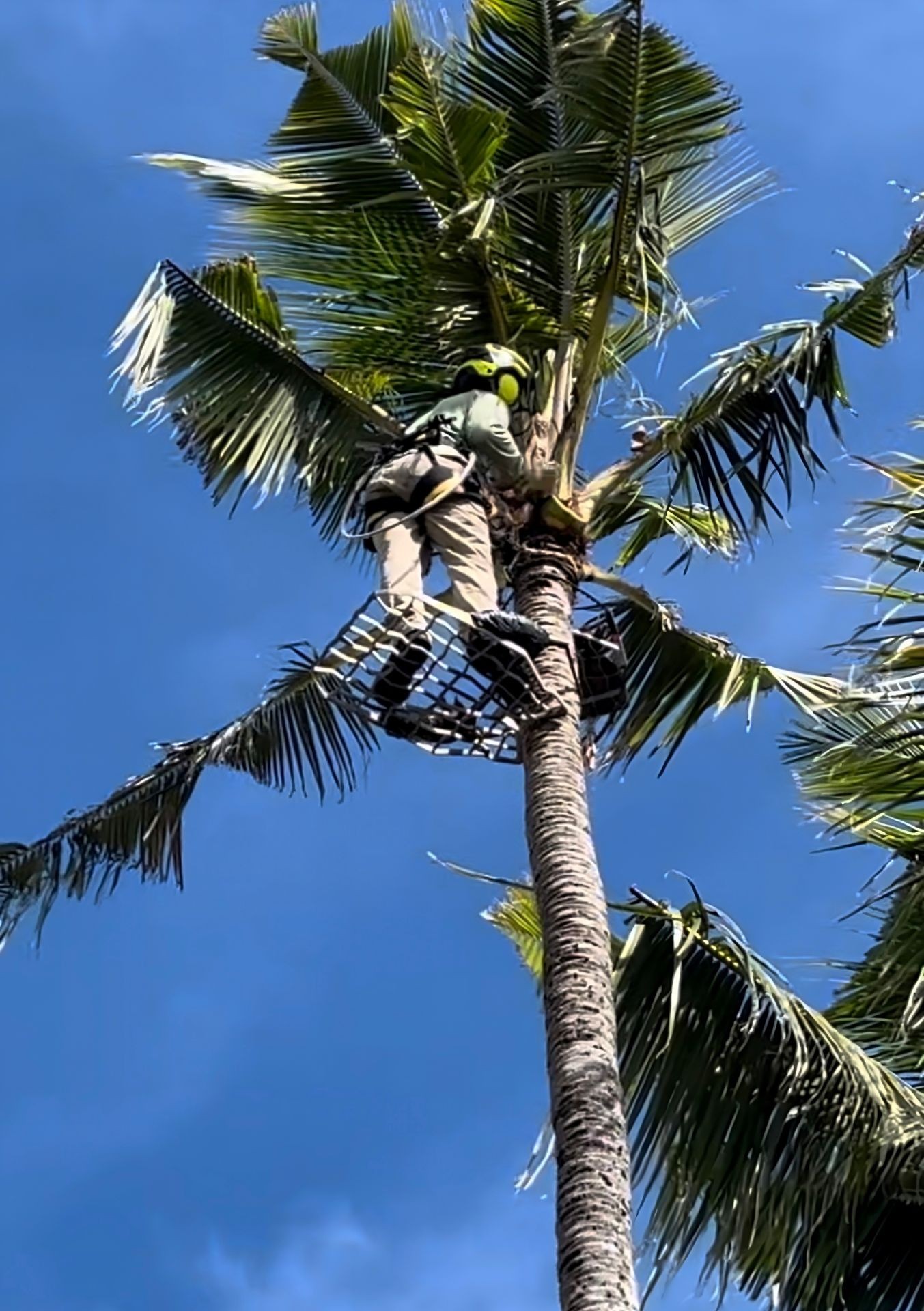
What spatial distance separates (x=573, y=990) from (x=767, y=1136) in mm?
1035

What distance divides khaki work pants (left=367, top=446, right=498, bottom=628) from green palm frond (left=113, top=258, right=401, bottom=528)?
1.29 m

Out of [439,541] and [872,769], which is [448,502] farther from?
[872,769]

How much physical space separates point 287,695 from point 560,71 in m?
2.89

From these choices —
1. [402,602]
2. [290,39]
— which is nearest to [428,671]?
[402,602]

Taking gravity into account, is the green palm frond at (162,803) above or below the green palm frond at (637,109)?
below

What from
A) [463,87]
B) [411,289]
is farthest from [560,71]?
[411,289]

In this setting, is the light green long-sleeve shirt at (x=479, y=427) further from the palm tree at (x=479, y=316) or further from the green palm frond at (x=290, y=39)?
the green palm frond at (x=290, y=39)

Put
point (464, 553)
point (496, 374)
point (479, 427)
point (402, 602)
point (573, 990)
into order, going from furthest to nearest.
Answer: point (496, 374) < point (479, 427) < point (464, 553) < point (402, 602) < point (573, 990)

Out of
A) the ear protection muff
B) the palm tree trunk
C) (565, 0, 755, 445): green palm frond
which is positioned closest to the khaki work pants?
the palm tree trunk

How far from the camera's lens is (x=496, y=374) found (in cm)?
832

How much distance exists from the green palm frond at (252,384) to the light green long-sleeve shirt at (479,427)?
1.08 metres

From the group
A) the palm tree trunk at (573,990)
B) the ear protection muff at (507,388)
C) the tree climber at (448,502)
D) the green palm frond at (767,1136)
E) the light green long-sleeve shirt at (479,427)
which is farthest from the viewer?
the ear protection muff at (507,388)

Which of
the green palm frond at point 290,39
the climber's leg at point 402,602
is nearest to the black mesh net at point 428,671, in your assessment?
the climber's leg at point 402,602

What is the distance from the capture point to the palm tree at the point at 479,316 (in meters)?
8.49
